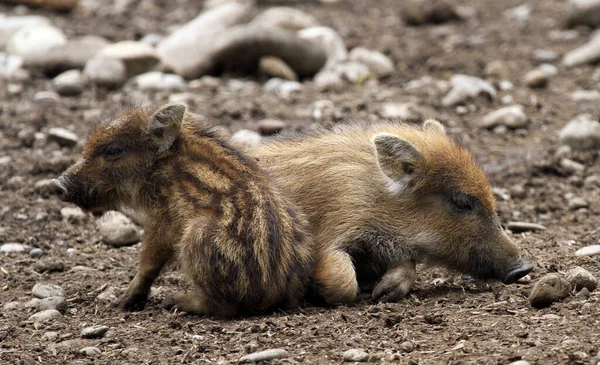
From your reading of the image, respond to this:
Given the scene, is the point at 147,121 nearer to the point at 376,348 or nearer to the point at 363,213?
the point at 363,213

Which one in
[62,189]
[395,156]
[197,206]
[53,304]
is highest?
[395,156]

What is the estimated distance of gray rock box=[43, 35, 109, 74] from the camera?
13078 millimetres

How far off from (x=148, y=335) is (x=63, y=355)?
1.82 ft

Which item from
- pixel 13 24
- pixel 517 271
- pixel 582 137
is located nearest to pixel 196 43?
pixel 13 24

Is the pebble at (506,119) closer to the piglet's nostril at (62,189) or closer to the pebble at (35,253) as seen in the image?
the pebble at (35,253)

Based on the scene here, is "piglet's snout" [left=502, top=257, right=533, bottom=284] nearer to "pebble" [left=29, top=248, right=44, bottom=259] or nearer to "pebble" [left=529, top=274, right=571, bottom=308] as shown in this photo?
"pebble" [left=529, top=274, right=571, bottom=308]

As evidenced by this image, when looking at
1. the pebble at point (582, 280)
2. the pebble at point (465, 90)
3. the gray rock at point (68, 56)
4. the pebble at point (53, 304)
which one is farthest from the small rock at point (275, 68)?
the pebble at point (582, 280)

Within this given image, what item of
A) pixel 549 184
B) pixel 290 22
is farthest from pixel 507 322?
pixel 290 22

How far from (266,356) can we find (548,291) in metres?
1.90

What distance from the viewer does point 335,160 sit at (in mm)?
7508

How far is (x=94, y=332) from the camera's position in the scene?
6.24 metres

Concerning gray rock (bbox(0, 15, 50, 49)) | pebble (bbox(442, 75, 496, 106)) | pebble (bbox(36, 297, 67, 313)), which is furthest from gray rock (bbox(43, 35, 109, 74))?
pebble (bbox(36, 297, 67, 313))

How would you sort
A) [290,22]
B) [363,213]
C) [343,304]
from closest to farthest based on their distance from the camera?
1. [343,304]
2. [363,213]
3. [290,22]

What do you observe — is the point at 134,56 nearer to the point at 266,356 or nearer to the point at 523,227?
the point at 523,227
